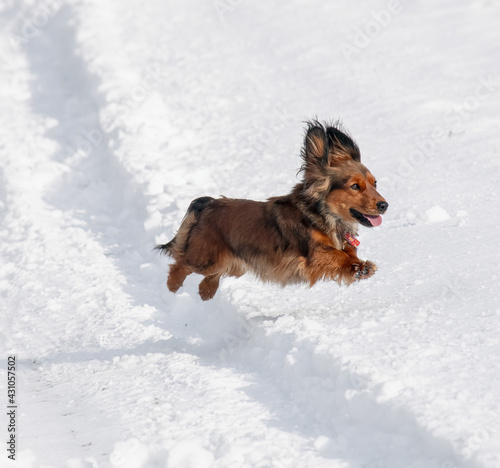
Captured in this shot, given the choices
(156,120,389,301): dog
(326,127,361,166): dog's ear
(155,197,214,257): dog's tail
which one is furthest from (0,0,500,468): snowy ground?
(326,127,361,166): dog's ear

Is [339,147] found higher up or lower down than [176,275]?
higher up

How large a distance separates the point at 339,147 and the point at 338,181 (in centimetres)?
34

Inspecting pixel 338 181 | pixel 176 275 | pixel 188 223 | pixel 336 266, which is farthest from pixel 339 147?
pixel 176 275

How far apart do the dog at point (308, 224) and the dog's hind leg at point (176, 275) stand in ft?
0.56

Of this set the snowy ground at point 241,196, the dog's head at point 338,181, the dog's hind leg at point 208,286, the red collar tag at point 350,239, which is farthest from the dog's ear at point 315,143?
the dog's hind leg at point 208,286

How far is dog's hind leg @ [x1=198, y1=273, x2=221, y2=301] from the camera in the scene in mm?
5895

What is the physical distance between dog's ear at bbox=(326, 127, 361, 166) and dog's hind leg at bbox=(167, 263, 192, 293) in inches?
64.3

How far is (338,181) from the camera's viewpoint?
4.99 meters

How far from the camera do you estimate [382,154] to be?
8227 mm

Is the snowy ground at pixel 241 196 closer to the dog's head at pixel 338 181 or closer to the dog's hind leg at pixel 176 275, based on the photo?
the dog's hind leg at pixel 176 275

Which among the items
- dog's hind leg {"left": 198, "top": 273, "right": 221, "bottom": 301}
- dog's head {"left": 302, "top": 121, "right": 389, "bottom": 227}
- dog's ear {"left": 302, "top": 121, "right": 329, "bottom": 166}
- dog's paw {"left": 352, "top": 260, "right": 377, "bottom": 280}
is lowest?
dog's hind leg {"left": 198, "top": 273, "right": 221, "bottom": 301}

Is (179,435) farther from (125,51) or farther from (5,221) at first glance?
(125,51)

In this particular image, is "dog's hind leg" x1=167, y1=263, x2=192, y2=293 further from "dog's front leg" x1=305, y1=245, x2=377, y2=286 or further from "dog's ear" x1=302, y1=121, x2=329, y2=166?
"dog's ear" x1=302, y1=121, x2=329, y2=166

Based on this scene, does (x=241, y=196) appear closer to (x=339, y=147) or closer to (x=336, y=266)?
(x=339, y=147)
